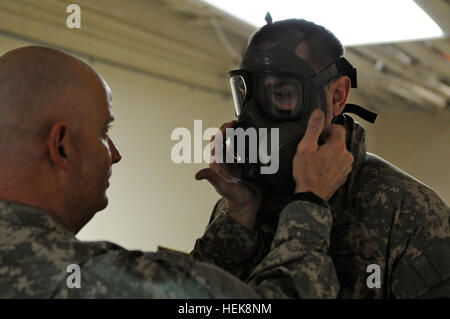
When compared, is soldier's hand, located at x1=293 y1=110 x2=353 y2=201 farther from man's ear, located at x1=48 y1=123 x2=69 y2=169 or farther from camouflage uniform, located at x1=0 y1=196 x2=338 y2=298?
man's ear, located at x1=48 y1=123 x2=69 y2=169

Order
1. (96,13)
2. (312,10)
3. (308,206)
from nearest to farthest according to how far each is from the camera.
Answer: (308,206) < (312,10) < (96,13)

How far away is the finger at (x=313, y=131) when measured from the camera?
1256 mm

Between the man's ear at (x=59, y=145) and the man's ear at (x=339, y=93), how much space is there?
786mm

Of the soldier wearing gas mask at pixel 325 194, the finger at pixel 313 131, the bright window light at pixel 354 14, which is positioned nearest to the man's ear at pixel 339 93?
the soldier wearing gas mask at pixel 325 194

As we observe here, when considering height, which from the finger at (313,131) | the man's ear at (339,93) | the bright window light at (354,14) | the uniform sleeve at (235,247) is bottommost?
the uniform sleeve at (235,247)

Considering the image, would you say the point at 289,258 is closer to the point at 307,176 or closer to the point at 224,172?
the point at 307,176

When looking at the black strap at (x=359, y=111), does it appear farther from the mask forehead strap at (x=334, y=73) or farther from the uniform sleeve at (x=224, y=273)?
the uniform sleeve at (x=224, y=273)

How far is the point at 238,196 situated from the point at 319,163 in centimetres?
31

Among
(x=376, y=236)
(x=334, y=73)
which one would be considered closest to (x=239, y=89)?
(x=334, y=73)

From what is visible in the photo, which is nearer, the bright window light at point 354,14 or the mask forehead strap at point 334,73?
the mask forehead strap at point 334,73

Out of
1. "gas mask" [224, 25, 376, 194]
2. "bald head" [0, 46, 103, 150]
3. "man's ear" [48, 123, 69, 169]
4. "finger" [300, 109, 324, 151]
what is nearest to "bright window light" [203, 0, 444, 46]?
"gas mask" [224, 25, 376, 194]

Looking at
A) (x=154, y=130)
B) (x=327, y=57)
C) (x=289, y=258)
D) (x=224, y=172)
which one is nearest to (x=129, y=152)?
(x=154, y=130)
